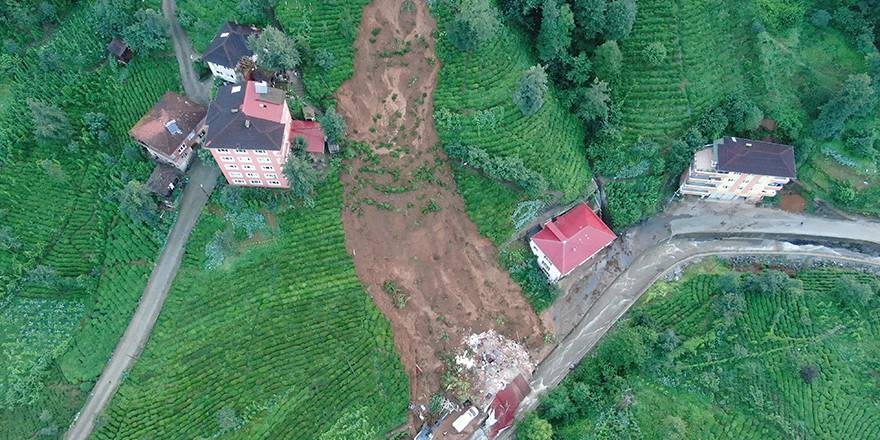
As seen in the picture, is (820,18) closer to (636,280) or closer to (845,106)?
(845,106)

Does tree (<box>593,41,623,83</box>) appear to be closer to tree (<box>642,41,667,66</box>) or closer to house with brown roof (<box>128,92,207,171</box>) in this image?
tree (<box>642,41,667,66</box>)

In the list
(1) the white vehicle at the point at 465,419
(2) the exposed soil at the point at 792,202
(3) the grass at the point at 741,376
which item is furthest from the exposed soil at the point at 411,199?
(2) the exposed soil at the point at 792,202

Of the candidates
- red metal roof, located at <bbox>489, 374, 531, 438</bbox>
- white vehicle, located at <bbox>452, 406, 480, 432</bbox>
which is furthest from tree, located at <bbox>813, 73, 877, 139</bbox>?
Answer: white vehicle, located at <bbox>452, 406, 480, 432</bbox>

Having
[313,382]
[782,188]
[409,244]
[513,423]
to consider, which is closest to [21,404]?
[313,382]

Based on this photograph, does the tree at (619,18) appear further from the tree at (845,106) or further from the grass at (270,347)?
the grass at (270,347)

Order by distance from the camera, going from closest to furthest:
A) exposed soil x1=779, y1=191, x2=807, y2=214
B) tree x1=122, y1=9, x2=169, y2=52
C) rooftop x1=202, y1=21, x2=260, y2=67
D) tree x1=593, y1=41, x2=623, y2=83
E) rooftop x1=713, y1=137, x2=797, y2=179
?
rooftop x1=202, y1=21, x2=260, y2=67, tree x1=593, y1=41, x2=623, y2=83, rooftop x1=713, y1=137, x2=797, y2=179, tree x1=122, y1=9, x2=169, y2=52, exposed soil x1=779, y1=191, x2=807, y2=214

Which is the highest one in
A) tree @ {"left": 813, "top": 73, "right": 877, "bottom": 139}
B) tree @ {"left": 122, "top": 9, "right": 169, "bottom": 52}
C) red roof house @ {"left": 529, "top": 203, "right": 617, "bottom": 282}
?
tree @ {"left": 122, "top": 9, "right": 169, "bottom": 52}

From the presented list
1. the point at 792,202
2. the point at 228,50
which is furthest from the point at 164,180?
the point at 792,202

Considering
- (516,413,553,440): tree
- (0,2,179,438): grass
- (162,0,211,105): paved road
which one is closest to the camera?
(516,413,553,440): tree
